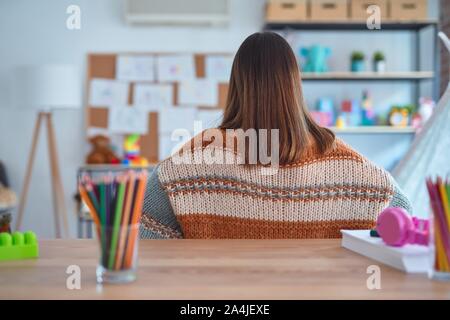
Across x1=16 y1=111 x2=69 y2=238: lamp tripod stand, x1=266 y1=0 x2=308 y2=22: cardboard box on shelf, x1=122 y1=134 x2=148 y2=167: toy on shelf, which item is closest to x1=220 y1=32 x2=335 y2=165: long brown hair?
x1=266 y1=0 x2=308 y2=22: cardboard box on shelf

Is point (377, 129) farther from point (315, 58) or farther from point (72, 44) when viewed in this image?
point (72, 44)

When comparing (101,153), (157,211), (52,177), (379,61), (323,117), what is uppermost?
(379,61)

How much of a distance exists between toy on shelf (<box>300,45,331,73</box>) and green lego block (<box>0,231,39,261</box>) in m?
3.48

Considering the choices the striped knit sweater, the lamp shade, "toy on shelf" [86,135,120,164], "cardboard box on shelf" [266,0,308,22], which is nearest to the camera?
the striped knit sweater

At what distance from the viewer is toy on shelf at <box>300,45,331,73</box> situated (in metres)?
4.30

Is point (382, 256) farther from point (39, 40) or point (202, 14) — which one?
point (39, 40)

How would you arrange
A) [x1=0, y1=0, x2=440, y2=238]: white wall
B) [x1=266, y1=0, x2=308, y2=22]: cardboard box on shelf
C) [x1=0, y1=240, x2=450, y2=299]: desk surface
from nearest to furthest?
[x1=0, y1=240, x2=450, y2=299]: desk surface
[x1=266, y1=0, x2=308, y2=22]: cardboard box on shelf
[x1=0, y1=0, x2=440, y2=238]: white wall

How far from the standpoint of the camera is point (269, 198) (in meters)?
1.47

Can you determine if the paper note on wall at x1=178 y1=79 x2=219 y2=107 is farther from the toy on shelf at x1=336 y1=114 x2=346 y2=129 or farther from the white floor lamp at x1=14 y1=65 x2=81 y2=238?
the toy on shelf at x1=336 y1=114 x2=346 y2=129

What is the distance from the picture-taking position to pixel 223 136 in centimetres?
151

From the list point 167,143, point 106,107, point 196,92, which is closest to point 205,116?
point 196,92

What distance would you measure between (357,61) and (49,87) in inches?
82.7

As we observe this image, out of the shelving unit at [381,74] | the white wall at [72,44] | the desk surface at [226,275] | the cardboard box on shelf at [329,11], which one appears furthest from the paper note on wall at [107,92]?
the desk surface at [226,275]
